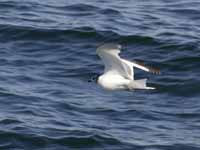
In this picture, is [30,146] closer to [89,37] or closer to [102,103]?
[102,103]

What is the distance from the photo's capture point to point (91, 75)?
1717 cm

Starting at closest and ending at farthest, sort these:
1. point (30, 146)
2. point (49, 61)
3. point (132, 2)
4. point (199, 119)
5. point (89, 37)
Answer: point (30, 146) < point (199, 119) < point (49, 61) < point (89, 37) < point (132, 2)

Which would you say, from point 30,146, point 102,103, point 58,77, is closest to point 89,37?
point 58,77

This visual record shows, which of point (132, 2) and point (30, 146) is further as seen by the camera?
point (132, 2)

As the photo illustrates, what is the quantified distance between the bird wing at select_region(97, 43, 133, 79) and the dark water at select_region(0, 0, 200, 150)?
56.2 inches

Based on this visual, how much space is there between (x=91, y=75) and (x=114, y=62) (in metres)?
3.95

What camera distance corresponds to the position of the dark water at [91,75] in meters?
14.6

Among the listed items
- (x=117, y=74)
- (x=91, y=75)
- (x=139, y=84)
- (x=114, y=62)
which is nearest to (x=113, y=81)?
(x=117, y=74)

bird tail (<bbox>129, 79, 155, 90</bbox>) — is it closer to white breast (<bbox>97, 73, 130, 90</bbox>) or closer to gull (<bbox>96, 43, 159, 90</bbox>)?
gull (<bbox>96, 43, 159, 90</bbox>)

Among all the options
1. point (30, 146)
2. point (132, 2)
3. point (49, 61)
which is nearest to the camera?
point (30, 146)

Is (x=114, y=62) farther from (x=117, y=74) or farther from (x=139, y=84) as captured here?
(x=139, y=84)

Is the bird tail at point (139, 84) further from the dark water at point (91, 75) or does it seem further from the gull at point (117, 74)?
the dark water at point (91, 75)

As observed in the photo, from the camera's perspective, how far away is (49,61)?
59.2 feet

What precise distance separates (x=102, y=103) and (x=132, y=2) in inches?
240
